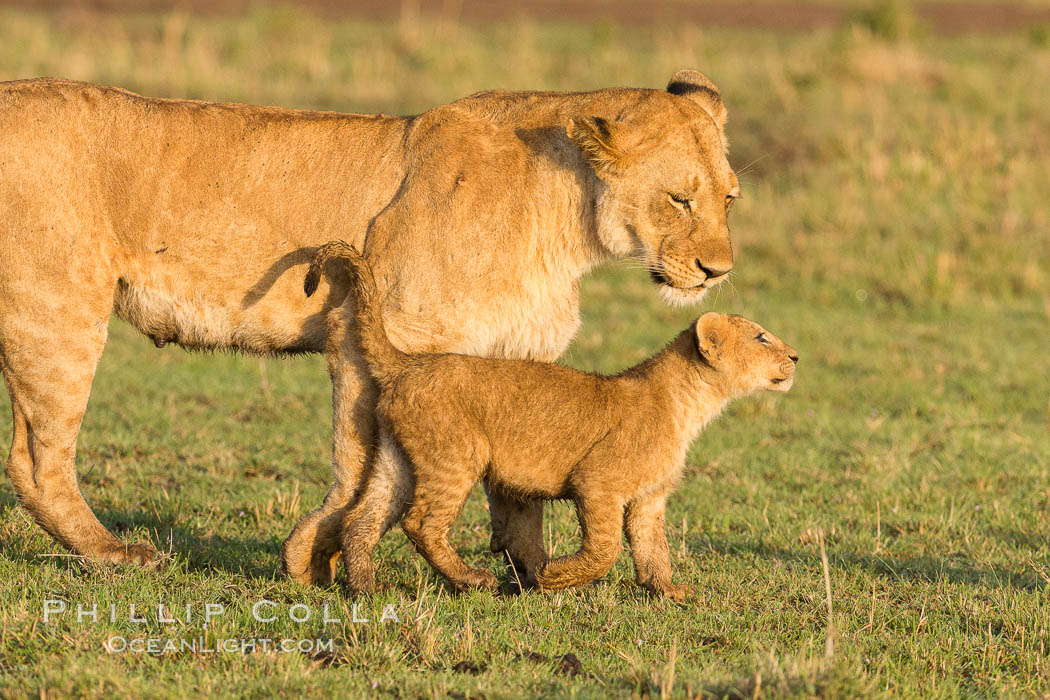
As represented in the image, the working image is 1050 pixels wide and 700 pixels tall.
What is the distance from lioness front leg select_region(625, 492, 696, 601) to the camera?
5793 millimetres

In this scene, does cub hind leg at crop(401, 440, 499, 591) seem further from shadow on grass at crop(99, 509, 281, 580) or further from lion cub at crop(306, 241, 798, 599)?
shadow on grass at crop(99, 509, 281, 580)

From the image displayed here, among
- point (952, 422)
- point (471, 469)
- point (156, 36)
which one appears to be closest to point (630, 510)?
point (471, 469)

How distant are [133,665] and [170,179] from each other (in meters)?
2.15

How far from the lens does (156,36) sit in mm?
24078

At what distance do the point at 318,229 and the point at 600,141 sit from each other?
50.2 inches

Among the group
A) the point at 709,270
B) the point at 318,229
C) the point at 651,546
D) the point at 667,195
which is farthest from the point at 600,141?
the point at 651,546

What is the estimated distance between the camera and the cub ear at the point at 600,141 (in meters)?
A: 5.62

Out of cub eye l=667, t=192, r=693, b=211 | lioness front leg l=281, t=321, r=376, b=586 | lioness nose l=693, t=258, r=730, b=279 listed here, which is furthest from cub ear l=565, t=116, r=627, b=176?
lioness front leg l=281, t=321, r=376, b=586

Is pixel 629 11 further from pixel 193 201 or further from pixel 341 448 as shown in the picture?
pixel 341 448

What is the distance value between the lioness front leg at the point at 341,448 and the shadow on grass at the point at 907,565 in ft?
6.70

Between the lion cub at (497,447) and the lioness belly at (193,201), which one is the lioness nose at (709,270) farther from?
the lioness belly at (193,201)

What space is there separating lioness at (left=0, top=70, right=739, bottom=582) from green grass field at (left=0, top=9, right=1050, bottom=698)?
0.82 meters

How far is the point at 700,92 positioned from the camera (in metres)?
6.46

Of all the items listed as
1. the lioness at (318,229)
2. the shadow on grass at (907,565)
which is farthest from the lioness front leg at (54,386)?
the shadow on grass at (907,565)
